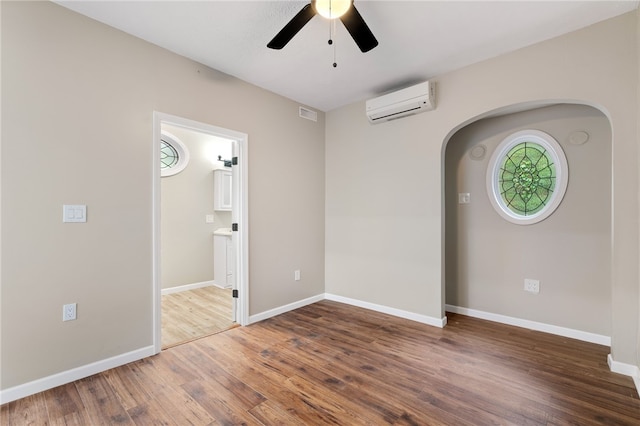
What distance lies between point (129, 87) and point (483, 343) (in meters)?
3.96

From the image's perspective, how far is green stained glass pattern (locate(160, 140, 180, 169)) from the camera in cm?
441

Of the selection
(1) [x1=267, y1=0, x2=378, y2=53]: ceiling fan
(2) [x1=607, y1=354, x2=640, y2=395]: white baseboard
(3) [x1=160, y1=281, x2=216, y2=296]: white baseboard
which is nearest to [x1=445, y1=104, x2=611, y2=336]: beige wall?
(2) [x1=607, y1=354, x2=640, y2=395]: white baseboard

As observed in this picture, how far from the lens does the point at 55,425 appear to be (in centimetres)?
164

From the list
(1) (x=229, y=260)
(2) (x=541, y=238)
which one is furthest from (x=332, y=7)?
(1) (x=229, y=260)

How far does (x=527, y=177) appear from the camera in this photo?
3.14 m

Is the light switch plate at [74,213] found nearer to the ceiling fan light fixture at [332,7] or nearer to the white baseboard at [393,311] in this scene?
the ceiling fan light fixture at [332,7]

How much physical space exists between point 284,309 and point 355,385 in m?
1.71

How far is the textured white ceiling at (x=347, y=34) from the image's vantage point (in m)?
2.05

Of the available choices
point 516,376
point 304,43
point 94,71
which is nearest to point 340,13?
point 304,43

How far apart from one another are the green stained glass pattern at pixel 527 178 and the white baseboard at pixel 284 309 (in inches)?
108

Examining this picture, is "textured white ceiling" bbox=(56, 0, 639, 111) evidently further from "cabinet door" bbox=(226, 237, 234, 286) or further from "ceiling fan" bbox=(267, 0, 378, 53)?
"cabinet door" bbox=(226, 237, 234, 286)

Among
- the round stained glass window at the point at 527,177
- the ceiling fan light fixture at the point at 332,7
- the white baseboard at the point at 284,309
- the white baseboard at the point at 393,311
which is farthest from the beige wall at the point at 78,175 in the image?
the round stained glass window at the point at 527,177

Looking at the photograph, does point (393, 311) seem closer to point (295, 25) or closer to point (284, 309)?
point (284, 309)

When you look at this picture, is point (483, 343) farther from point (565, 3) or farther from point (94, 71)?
point (94, 71)
